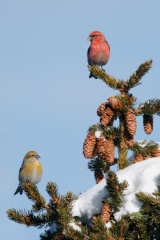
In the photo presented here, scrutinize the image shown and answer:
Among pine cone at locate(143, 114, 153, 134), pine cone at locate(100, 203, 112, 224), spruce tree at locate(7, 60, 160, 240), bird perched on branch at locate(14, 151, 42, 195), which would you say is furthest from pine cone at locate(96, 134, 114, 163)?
bird perched on branch at locate(14, 151, 42, 195)

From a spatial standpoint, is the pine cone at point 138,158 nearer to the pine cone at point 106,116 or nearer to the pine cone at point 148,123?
the pine cone at point 148,123

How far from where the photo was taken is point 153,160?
443cm

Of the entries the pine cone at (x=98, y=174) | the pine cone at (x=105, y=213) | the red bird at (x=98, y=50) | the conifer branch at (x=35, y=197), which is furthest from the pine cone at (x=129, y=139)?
the red bird at (x=98, y=50)

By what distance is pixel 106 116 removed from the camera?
484 centimetres

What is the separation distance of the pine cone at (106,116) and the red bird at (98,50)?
6.46 metres

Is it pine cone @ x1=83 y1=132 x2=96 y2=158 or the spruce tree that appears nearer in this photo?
the spruce tree

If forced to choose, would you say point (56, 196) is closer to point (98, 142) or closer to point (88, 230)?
point (88, 230)

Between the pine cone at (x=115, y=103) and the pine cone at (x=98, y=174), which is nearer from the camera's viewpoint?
the pine cone at (x=115, y=103)

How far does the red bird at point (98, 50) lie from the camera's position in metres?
11.2

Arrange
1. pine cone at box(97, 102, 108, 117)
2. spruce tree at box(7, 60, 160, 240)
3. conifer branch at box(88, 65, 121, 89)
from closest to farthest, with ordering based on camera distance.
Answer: spruce tree at box(7, 60, 160, 240) → pine cone at box(97, 102, 108, 117) → conifer branch at box(88, 65, 121, 89)

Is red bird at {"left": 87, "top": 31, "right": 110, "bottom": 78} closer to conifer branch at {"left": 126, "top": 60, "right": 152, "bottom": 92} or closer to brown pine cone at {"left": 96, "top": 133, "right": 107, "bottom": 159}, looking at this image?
conifer branch at {"left": 126, "top": 60, "right": 152, "bottom": 92}

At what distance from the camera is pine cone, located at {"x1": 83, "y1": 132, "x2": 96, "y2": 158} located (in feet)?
15.5

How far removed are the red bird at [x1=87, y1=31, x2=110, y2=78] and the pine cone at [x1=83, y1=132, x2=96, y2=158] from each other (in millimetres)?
6580

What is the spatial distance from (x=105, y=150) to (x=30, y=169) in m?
4.48
